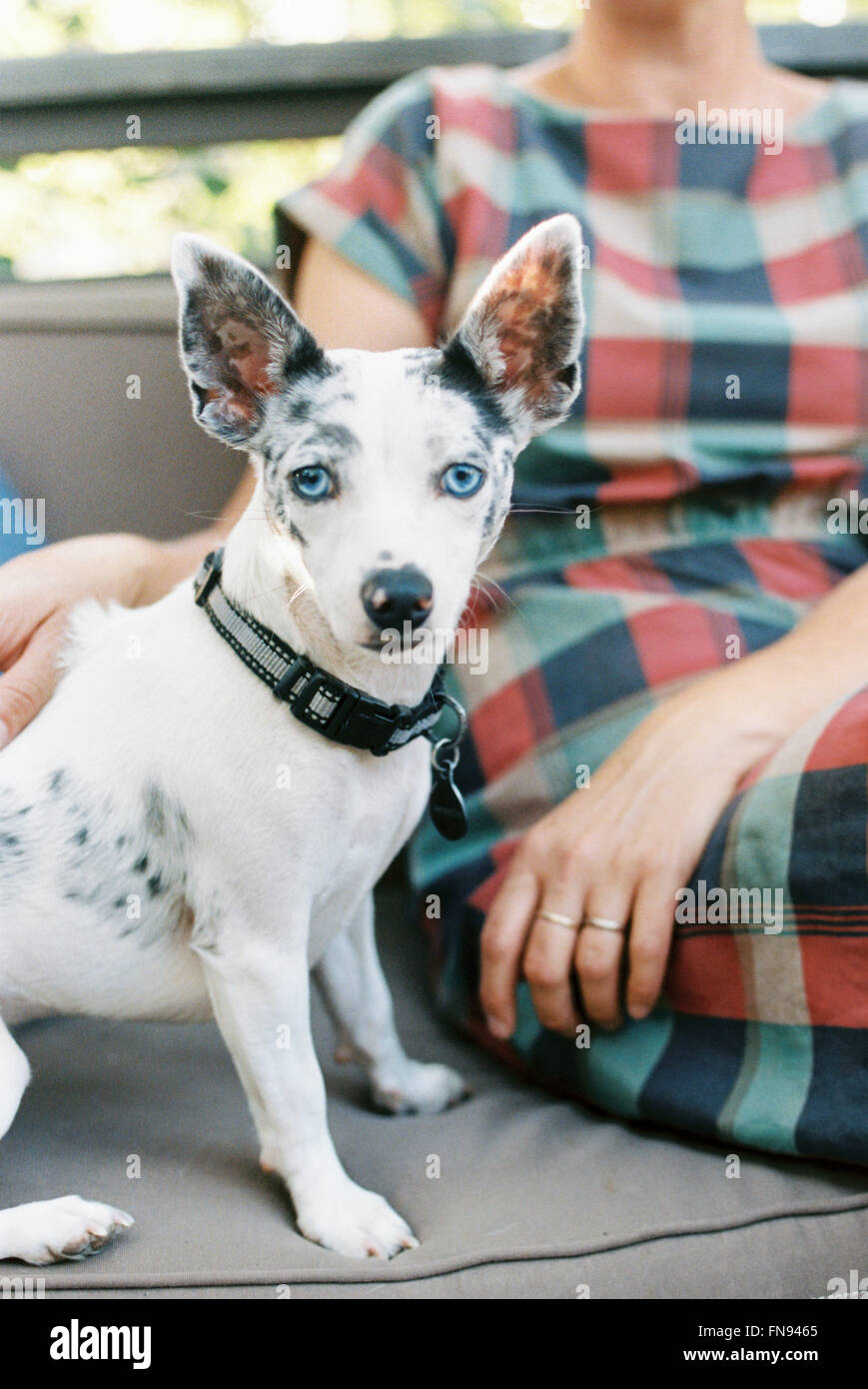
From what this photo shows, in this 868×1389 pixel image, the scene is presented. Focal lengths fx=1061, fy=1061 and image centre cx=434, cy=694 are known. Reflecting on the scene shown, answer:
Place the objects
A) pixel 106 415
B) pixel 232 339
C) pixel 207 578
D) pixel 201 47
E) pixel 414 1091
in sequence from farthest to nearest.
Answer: pixel 201 47 < pixel 106 415 < pixel 414 1091 < pixel 207 578 < pixel 232 339

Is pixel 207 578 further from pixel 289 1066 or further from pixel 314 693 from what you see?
pixel 289 1066

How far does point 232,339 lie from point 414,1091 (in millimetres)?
Result: 727

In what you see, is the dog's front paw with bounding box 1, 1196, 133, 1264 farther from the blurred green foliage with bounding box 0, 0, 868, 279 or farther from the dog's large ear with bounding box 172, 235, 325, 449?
the blurred green foliage with bounding box 0, 0, 868, 279

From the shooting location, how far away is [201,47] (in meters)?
1.81

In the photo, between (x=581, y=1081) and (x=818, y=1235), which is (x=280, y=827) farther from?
(x=818, y=1235)

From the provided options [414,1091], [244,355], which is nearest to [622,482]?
[244,355]

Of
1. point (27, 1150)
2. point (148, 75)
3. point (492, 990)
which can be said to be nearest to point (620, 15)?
point (148, 75)

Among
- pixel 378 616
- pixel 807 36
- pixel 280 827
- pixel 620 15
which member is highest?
pixel 807 36

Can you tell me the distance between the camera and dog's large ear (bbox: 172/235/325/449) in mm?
728

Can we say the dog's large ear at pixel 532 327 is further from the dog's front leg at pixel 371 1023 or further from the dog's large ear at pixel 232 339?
the dog's front leg at pixel 371 1023

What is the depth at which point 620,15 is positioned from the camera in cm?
133

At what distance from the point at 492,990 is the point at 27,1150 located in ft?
1.47

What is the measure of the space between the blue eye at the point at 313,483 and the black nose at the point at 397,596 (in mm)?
90

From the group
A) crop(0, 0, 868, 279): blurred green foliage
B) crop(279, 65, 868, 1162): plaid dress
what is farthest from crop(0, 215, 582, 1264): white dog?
crop(0, 0, 868, 279): blurred green foliage
